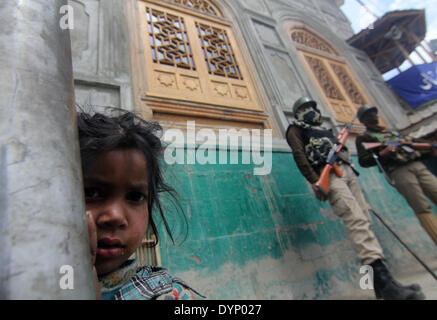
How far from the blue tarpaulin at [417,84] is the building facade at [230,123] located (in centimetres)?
259

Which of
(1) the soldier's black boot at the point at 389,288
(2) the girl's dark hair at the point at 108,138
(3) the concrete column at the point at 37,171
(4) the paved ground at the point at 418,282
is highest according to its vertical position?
(2) the girl's dark hair at the point at 108,138

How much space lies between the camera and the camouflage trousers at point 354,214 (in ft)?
5.62

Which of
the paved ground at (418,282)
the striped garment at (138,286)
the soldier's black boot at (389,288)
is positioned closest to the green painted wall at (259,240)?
the paved ground at (418,282)

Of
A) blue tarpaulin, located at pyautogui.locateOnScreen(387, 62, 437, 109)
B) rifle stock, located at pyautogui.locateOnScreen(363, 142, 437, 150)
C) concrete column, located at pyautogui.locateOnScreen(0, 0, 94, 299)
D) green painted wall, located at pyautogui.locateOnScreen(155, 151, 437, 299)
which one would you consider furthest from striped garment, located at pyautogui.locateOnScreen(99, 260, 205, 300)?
blue tarpaulin, located at pyautogui.locateOnScreen(387, 62, 437, 109)

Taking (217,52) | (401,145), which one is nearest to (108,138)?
(401,145)

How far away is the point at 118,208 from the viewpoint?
0.70 metres

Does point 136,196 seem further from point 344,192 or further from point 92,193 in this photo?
point 344,192

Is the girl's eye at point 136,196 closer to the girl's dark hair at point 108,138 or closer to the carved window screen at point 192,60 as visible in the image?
the girl's dark hair at point 108,138

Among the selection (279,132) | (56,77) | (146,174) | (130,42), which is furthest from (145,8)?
(56,77)

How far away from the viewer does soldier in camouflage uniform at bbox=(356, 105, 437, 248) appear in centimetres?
233

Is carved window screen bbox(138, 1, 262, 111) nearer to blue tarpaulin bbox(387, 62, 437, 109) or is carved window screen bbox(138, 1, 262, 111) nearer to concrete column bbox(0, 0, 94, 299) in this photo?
concrete column bbox(0, 0, 94, 299)

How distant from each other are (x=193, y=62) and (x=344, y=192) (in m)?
2.64

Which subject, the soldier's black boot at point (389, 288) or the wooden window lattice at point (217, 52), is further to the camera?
the wooden window lattice at point (217, 52)
